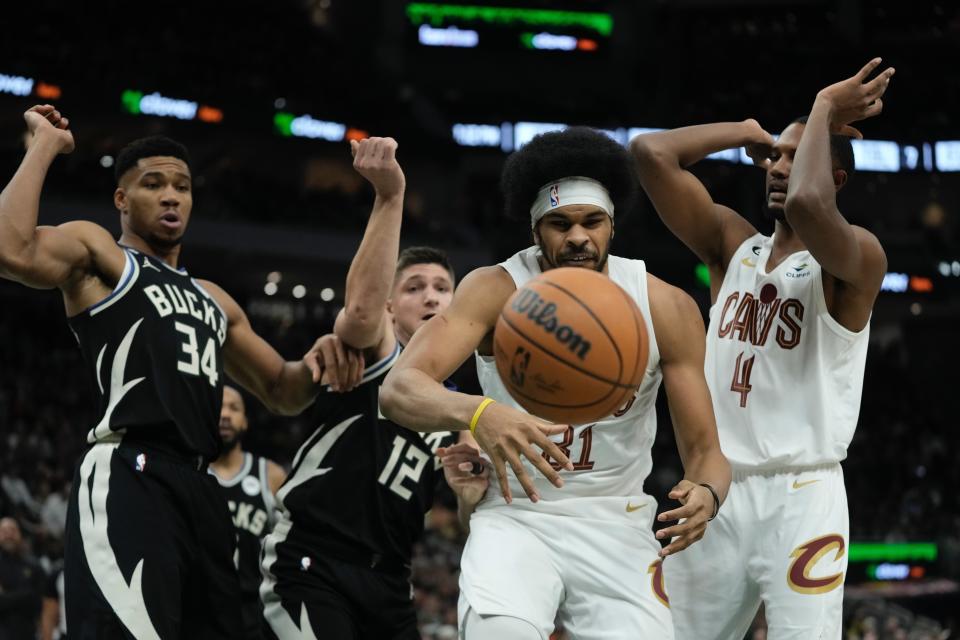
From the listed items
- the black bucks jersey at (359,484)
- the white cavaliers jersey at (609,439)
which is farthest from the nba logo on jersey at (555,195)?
the black bucks jersey at (359,484)

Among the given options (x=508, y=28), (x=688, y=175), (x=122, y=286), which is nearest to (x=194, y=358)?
(x=122, y=286)

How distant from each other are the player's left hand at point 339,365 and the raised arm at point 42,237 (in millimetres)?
945

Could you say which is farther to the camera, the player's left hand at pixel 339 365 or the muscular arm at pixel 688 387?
the player's left hand at pixel 339 365

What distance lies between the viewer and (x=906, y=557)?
23.2m

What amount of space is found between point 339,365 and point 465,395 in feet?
4.69

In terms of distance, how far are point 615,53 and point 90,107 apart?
41.3ft

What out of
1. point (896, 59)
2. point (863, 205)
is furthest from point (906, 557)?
point (896, 59)

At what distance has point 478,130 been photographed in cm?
3031

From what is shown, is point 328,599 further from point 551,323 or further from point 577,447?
point 551,323

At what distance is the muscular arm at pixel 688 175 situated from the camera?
528 cm

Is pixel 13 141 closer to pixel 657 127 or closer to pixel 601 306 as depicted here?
pixel 657 127

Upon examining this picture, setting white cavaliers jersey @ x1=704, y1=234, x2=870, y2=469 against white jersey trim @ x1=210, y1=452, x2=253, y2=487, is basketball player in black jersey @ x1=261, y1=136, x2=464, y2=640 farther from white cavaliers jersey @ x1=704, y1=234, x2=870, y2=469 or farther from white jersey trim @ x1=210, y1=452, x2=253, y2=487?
white jersey trim @ x1=210, y1=452, x2=253, y2=487

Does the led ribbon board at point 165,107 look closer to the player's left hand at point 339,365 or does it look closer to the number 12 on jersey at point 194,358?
the number 12 on jersey at point 194,358

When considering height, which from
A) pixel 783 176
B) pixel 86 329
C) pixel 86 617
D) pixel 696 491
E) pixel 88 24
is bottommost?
pixel 86 617
